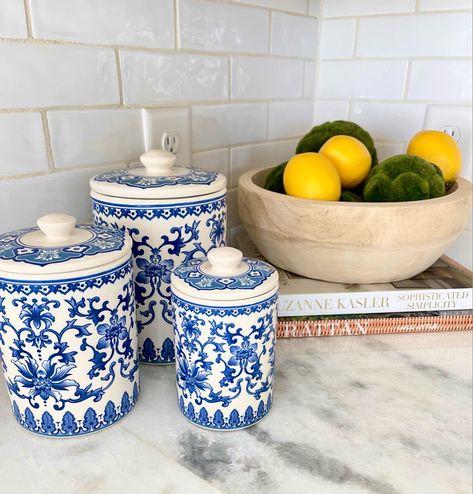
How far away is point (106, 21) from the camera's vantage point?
22.8 inches

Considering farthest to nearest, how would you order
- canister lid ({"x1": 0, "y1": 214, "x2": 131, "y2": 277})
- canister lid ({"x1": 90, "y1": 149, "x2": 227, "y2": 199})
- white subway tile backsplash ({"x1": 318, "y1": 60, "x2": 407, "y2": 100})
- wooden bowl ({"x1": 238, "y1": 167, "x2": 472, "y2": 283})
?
white subway tile backsplash ({"x1": 318, "y1": 60, "x2": 407, "y2": 100}) < wooden bowl ({"x1": 238, "y1": 167, "x2": 472, "y2": 283}) < canister lid ({"x1": 90, "y1": 149, "x2": 227, "y2": 199}) < canister lid ({"x1": 0, "y1": 214, "x2": 131, "y2": 277})

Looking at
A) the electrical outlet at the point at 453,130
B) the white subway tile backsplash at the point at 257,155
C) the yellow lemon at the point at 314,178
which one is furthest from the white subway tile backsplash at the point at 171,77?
the electrical outlet at the point at 453,130

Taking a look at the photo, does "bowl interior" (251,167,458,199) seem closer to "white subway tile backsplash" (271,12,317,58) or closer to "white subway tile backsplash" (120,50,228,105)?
"white subway tile backsplash" (120,50,228,105)

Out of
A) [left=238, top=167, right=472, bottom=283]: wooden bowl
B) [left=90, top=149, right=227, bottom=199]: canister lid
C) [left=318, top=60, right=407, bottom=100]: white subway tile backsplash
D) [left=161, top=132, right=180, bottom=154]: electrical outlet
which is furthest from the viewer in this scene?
[left=318, top=60, right=407, bottom=100]: white subway tile backsplash


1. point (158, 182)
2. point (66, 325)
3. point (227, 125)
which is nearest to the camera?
point (66, 325)

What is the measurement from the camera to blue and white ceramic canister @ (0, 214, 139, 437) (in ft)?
1.24

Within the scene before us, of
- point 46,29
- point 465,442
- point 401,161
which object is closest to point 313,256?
point 401,161

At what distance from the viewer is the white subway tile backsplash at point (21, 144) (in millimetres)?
517

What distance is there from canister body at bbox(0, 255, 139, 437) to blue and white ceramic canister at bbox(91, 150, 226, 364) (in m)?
0.06

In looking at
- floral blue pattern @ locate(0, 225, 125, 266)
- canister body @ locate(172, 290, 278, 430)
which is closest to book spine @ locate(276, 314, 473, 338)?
canister body @ locate(172, 290, 278, 430)

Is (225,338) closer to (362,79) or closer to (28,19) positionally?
(28,19)

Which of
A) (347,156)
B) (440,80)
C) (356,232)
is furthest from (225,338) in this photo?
(440,80)

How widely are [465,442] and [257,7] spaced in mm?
730

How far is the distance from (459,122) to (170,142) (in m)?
0.56
